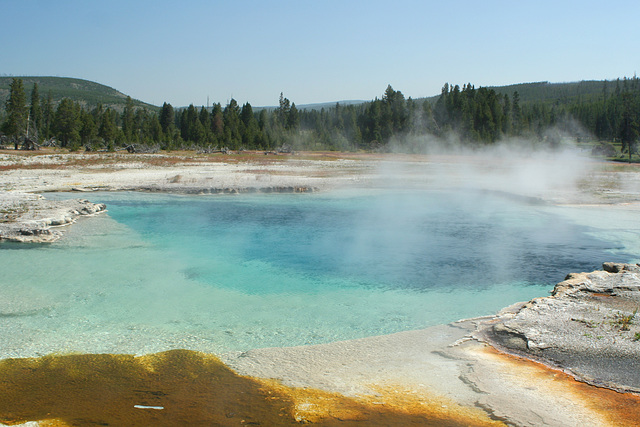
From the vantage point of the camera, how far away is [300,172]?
2428 centimetres

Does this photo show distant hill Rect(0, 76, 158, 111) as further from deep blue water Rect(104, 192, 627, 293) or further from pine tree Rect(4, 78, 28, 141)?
deep blue water Rect(104, 192, 627, 293)

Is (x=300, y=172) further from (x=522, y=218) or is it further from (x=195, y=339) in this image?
(x=195, y=339)

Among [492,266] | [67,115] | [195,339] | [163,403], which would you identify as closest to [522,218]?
[492,266]

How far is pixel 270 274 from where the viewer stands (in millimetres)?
7809

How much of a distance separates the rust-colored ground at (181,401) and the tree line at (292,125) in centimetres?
3373

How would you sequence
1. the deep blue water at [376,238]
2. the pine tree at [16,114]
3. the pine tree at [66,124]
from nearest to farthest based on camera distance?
the deep blue water at [376,238]
the pine tree at [16,114]
the pine tree at [66,124]

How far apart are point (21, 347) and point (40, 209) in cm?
767

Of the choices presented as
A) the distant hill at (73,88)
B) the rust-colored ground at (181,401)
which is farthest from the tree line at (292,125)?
the distant hill at (73,88)

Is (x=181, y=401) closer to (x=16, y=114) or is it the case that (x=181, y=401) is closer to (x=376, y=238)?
(x=376, y=238)

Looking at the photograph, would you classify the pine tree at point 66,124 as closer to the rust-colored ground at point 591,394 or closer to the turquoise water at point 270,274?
the turquoise water at point 270,274

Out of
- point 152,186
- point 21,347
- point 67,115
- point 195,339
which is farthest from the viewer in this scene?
point 67,115

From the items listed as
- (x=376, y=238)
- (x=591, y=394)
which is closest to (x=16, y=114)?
(x=376, y=238)

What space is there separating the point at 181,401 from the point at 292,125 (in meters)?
61.1

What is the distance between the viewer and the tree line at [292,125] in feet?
136
